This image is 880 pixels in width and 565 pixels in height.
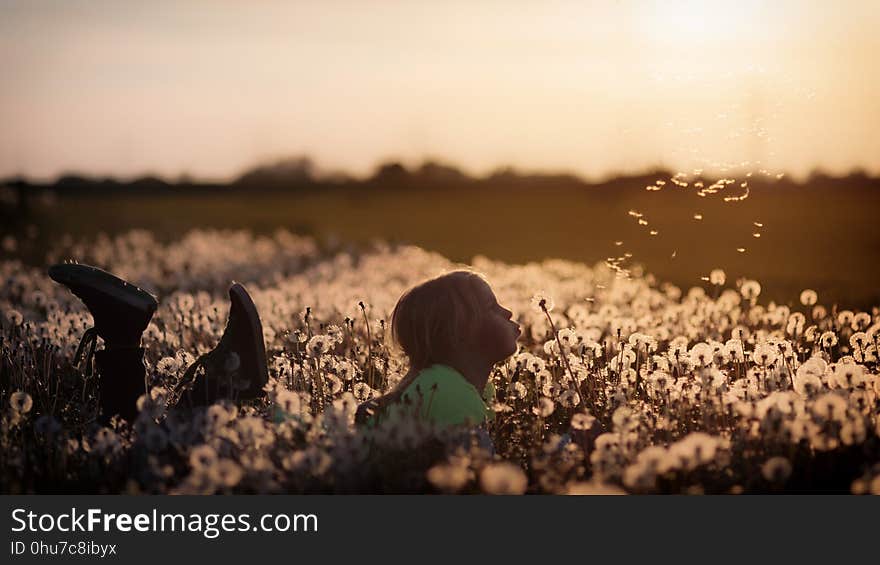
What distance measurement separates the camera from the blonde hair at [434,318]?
19.9 ft

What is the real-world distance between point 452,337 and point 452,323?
7cm

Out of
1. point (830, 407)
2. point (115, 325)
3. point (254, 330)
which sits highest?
point (115, 325)

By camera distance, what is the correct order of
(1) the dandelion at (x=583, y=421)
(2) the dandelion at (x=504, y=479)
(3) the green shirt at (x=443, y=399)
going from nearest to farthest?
1. (2) the dandelion at (x=504, y=479)
2. (1) the dandelion at (x=583, y=421)
3. (3) the green shirt at (x=443, y=399)

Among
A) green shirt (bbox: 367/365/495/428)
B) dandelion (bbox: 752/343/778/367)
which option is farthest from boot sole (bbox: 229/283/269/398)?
dandelion (bbox: 752/343/778/367)

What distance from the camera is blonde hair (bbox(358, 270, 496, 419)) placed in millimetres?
6059

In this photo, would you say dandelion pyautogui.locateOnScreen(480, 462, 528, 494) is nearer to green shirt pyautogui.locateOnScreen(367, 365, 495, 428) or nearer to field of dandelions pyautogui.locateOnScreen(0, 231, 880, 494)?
field of dandelions pyautogui.locateOnScreen(0, 231, 880, 494)

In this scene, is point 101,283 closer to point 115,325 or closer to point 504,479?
point 115,325

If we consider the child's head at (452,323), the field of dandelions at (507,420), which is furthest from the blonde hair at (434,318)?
the field of dandelions at (507,420)

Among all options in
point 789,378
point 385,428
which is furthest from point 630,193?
point 385,428

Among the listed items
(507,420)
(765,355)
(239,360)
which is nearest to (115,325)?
(239,360)

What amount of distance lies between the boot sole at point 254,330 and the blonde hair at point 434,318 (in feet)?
2.44

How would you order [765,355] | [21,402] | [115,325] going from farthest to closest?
[765,355], [115,325], [21,402]

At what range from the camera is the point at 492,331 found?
6.13 metres

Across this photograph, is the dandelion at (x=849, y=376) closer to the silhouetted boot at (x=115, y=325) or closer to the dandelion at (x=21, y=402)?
the silhouetted boot at (x=115, y=325)
